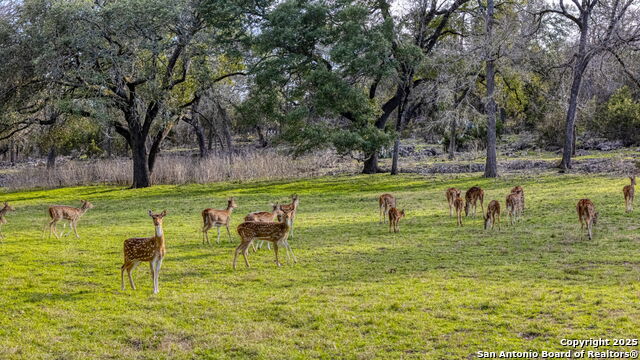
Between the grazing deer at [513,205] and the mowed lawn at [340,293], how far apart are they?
0.52m

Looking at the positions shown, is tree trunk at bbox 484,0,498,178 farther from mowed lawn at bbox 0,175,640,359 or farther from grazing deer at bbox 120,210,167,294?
grazing deer at bbox 120,210,167,294

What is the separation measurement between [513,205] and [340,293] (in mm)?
7594

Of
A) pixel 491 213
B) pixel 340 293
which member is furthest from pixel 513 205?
pixel 340 293

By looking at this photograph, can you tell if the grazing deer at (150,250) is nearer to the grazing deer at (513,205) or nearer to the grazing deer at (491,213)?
the grazing deer at (491,213)

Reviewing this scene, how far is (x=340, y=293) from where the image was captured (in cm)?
997

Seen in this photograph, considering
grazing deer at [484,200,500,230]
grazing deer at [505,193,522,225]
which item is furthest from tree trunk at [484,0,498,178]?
grazing deer at [484,200,500,230]

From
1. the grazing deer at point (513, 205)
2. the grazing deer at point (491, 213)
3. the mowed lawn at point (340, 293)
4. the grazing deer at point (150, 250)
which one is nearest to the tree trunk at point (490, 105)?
the mowed lawn at point (340, 293)

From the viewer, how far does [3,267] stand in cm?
1240

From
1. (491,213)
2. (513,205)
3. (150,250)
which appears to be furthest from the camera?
(513,205)

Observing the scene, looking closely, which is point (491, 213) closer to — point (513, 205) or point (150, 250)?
point (513, 205)

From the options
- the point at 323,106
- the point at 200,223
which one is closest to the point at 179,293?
the point at 200,223

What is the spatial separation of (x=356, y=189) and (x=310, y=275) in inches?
684

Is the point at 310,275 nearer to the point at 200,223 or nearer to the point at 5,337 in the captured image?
the point at 5,337

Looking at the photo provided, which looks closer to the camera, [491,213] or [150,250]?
[150,250]
